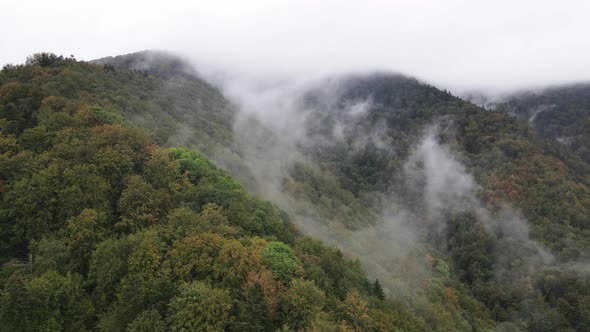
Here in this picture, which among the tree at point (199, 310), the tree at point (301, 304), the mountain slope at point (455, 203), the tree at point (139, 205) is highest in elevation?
the tree at point (139, 205)

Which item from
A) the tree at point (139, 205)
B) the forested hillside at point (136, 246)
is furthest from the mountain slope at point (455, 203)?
the tree at point (139, 205)

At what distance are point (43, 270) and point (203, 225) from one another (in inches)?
619

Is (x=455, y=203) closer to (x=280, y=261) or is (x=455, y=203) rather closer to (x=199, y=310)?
(x=280, y=261)

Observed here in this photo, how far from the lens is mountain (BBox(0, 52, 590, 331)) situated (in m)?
35.5

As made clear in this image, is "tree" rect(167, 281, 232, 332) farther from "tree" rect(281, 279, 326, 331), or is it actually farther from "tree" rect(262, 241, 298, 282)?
"tree" rect(262, 241, 298, 282)

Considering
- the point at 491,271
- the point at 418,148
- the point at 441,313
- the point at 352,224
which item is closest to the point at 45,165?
the point at 441,313

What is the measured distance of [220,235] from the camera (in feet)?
142

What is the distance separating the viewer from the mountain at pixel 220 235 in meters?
35.5

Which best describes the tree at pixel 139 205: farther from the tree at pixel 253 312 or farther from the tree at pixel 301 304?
the tree at pixel 301 304

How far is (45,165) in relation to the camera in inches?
1861

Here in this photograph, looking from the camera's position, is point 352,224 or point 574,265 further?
point 352,224

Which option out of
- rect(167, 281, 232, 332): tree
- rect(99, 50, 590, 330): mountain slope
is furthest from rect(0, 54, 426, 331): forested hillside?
rect(99, 50, 590, 330): mountain slope

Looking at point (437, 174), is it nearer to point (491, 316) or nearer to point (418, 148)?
point (418, 148)

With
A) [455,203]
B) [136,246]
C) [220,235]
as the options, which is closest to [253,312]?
[220,235]
